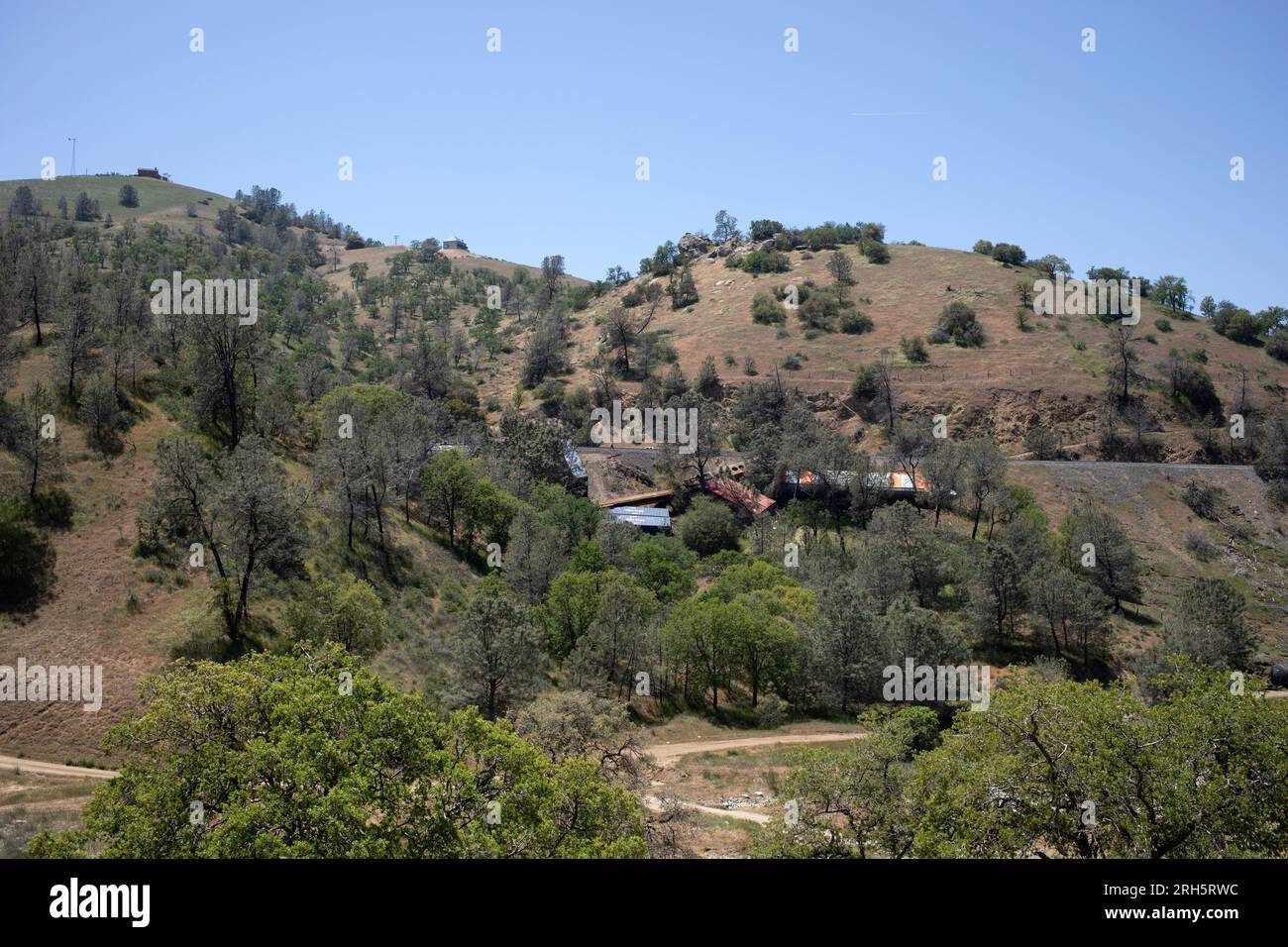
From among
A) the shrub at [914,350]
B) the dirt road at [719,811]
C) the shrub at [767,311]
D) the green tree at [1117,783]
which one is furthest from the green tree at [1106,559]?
the shrub at [767,311]

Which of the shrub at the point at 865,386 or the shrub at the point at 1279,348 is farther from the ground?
the shrub at the point at 1279,348

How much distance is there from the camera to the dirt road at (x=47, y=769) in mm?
29312

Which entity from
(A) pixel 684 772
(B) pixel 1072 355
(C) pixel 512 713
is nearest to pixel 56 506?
(C) pixel 512 713

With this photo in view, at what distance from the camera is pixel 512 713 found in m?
36.1

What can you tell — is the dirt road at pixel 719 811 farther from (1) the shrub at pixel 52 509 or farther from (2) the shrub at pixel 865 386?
(2) the shrub at pixel 865 386

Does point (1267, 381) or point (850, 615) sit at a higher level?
point (1267, 381)

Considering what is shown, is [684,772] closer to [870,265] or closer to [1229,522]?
[1229,522]

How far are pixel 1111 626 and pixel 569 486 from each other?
4671 centimetres

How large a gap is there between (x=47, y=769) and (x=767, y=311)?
109193 mm

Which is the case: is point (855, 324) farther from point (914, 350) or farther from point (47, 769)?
point (47, 769)

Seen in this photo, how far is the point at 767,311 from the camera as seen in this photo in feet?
413

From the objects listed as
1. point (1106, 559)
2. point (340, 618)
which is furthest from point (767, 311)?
point (340, 618)

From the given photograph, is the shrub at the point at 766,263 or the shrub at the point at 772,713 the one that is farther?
the shrub at the point at 766,263

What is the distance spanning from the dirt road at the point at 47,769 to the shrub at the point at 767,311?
10684 cm
